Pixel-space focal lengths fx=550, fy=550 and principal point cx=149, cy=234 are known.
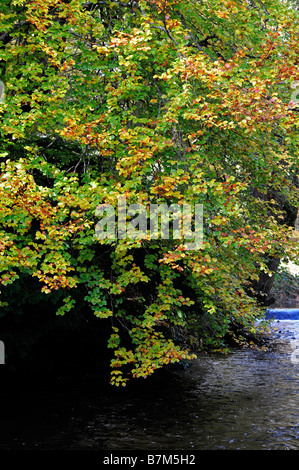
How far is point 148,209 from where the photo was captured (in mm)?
6879

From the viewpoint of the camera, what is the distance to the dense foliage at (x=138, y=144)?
676 centimetres

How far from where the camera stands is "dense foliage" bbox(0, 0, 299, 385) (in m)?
6.76

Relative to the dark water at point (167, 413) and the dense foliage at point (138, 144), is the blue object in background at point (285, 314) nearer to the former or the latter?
the dark water at point (167, 413)

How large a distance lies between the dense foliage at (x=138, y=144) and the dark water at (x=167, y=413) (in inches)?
36.6

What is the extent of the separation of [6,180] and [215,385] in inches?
248

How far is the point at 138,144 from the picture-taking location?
6996 mm

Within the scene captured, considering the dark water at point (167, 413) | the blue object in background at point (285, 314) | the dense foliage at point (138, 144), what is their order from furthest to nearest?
the blue object in background at point (285, 314) < the dark water at point (167, 413) < the dense foliage at point (138, 144)

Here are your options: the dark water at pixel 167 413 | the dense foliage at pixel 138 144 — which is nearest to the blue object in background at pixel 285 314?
the dark water at pixel 167 413

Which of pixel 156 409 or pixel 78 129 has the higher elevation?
pixel 78 129

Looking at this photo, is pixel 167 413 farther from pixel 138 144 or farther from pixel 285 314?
pixel 285 314

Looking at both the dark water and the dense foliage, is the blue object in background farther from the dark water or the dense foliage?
the dense foliage

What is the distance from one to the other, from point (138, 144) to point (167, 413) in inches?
181

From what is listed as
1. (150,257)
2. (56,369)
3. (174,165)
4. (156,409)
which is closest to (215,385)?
(156,409)
